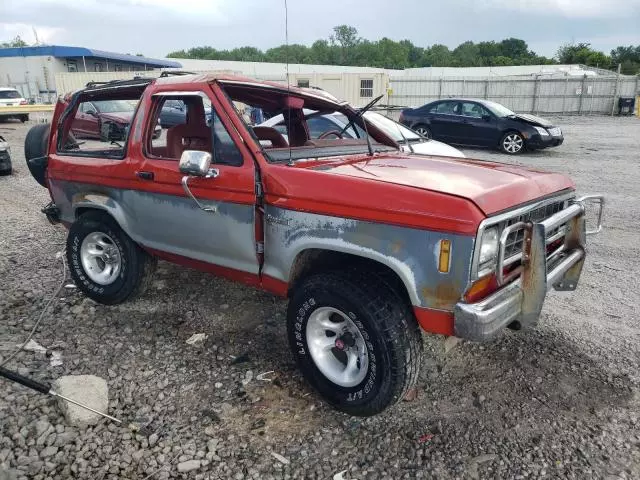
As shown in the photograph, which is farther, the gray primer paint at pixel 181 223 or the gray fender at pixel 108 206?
the gray fender at pixel 108 206

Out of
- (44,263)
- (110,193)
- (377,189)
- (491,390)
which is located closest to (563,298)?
(491,390)

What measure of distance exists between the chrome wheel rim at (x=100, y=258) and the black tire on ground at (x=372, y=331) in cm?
215

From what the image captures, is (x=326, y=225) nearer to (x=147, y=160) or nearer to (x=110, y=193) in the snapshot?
(x=147, y=160)

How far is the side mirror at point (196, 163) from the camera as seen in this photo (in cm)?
305

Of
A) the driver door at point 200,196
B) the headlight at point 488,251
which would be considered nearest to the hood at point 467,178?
the headlight at point 488,251

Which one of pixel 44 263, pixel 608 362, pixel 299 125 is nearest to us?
pixel 608 362

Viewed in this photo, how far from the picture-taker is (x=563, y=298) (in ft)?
15.0

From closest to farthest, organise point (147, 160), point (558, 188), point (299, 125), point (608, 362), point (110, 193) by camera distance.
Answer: point (558, 188) → point (608, 362) → point (147, 160) → point (110, 193) → point (299, 125)

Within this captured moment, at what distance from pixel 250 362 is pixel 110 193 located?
5.95 feet

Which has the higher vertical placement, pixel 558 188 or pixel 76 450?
pixel 558 188

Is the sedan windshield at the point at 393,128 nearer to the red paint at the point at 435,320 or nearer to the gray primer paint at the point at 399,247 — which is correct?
the gray primer paint at the point at 399,247

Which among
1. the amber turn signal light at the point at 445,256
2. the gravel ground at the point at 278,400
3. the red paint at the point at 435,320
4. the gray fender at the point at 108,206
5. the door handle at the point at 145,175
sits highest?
the door handle at the point at 145,175

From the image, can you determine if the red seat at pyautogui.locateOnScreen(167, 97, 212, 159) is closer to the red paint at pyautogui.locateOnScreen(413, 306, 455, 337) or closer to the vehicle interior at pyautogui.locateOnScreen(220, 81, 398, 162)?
the vehicle interior at pyautogui.locateOnScreen(220, 81, 398, 162)

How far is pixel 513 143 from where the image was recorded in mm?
13742
